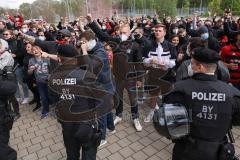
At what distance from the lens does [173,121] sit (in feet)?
6.96

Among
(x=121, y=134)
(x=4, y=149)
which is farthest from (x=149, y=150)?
(x=4, y=149)

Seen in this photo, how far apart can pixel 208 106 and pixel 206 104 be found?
0.09 feet

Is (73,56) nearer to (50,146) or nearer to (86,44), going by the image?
(86,44)

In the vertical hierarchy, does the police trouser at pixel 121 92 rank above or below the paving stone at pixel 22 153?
above

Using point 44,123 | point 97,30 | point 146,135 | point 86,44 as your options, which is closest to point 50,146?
point 44,123

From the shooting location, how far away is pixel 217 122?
7.32 feet

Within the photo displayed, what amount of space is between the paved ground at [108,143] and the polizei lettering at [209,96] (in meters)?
2.14

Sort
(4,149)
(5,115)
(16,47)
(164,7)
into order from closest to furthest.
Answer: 1. (4,149)
2. (5,115)
3. (16,47)
4. (164,7)

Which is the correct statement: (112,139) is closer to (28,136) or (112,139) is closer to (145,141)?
(145,141)

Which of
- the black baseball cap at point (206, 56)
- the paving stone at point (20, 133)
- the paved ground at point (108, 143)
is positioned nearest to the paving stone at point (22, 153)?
the paved ground at point (108, 143)

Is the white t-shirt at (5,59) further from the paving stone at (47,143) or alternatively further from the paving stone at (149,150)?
the paving stone at (149,150)

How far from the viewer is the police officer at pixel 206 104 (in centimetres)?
220

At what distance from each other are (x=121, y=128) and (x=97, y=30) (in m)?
2.19

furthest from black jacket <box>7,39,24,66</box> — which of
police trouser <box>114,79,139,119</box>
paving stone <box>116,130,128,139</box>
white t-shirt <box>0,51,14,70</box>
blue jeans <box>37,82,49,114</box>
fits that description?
paving stone <box>116,130,128,139</box>
